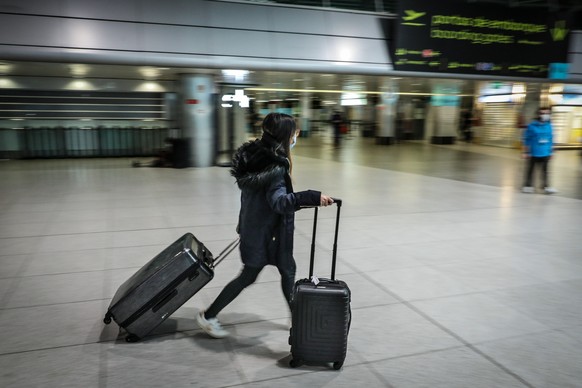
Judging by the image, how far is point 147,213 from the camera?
7195 millimetres

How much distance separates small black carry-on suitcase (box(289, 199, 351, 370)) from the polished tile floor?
0.44 ft

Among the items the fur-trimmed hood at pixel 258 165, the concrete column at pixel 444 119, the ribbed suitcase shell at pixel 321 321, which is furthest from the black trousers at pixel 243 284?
the concrete column at pixel 444 119

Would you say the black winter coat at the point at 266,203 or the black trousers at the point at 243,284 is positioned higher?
the black winter coat at the point at 266,203

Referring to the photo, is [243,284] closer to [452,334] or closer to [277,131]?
[277,131]

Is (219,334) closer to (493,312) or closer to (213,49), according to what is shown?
(493,312)

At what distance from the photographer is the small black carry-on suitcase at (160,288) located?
298 centimetres

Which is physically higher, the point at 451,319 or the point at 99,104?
the point at 99,104

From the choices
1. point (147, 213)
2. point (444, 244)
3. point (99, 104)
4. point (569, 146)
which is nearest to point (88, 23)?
point (99, 104)

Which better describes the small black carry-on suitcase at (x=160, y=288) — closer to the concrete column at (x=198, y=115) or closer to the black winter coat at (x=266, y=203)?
the black winter coat at (x=266, y=203)

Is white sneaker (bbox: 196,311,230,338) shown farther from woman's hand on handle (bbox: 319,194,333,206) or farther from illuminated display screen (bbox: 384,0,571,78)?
illuminated display screen (bbox: 384,0,571,78)

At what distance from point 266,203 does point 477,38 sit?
14617mm

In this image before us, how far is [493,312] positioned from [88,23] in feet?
37.4

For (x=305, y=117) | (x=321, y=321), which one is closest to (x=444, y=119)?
(x=305, y=117)

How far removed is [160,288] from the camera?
118 inches
